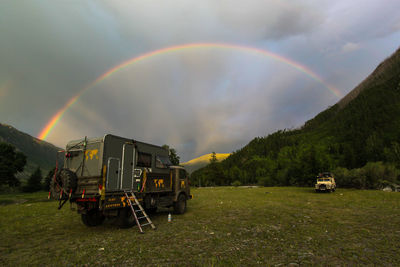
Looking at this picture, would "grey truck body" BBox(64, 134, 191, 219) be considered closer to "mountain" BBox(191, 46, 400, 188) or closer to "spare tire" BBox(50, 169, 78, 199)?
"spare tire" BBox(50, 169, 78, 199)

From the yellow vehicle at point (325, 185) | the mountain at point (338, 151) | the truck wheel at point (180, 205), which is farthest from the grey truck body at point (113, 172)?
the mountain at point (338, 151)

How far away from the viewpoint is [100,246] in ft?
22.3

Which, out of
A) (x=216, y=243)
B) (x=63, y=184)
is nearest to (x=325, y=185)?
(x=216, y=243)

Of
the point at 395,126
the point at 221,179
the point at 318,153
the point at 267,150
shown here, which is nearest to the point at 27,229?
the point at 318,153

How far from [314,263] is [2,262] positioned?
839cm

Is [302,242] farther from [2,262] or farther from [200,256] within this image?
[2,262]

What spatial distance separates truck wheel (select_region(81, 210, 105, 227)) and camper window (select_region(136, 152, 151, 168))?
10.1ft

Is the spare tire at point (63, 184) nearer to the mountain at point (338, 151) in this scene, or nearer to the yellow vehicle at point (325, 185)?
the yellow vehicle at point (325, 185)

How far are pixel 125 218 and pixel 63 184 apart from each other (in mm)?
3116

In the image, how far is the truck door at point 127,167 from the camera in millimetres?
9766

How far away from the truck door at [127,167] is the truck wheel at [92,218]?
2.05 meters

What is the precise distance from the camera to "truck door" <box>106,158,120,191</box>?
907cm

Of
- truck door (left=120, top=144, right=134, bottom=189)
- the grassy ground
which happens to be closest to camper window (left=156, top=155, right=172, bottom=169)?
truck door (left=120, top=144, right=134, bottom=189)

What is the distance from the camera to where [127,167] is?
10.1m
